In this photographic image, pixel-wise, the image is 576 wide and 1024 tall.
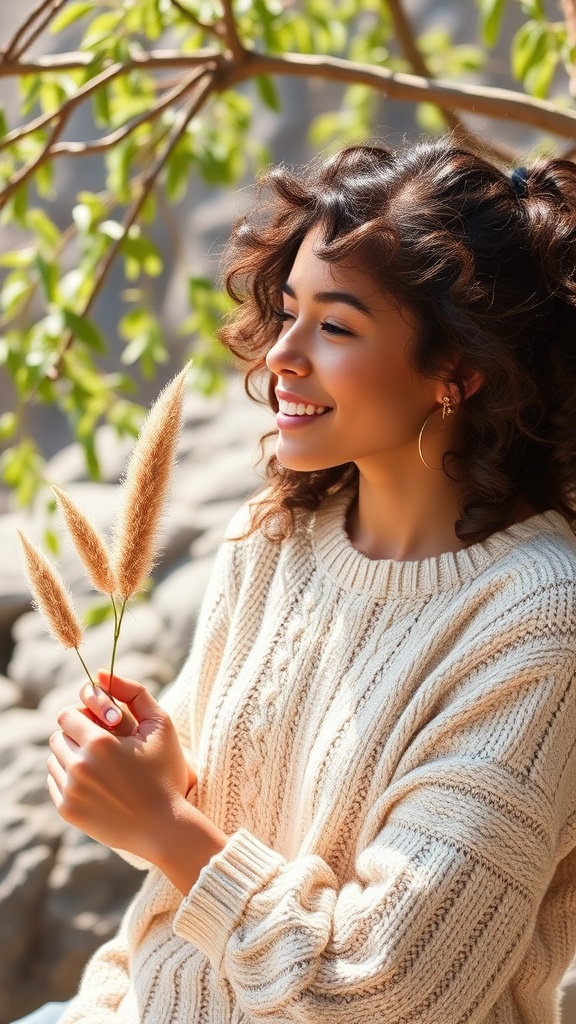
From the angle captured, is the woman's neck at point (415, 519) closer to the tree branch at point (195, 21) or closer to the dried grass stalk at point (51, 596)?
the dried grass stalk at point (51, 596)

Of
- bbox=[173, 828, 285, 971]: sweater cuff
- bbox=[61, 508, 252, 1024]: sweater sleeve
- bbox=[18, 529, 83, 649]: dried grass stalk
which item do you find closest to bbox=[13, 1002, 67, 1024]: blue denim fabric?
bbox=[61, 508, 252, 1024]: sweater sleeve

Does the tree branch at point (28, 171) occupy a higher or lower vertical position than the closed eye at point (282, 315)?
higher

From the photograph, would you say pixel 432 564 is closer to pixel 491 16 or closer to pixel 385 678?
pixel 385 678

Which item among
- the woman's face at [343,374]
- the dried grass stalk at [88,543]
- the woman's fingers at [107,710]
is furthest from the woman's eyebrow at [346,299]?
the woman's fingers at [107,710]

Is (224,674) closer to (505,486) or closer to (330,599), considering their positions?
(330,599)

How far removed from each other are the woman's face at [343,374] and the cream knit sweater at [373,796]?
0.17 metres

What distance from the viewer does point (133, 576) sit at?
116cm

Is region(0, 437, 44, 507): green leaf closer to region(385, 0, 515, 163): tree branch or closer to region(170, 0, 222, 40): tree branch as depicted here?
region(170, 0, 222, 40): tree branch

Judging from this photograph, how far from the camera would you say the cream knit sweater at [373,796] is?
1.12 meters

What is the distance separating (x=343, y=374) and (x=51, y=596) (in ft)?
1.28

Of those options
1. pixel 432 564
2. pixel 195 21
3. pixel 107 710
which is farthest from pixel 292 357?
pixel 195 21

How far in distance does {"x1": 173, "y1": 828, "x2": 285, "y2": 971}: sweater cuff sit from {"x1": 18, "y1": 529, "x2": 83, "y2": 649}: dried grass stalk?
0.27 m

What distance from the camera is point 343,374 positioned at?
1277 millimetres

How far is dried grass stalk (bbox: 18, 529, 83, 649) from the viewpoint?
1.16 metres
